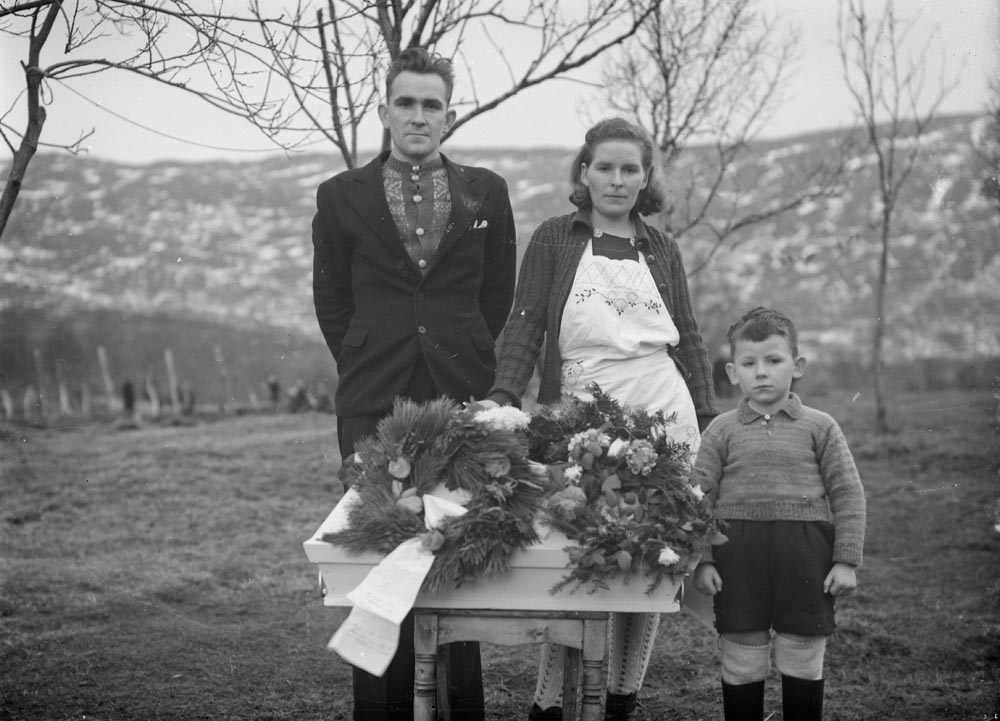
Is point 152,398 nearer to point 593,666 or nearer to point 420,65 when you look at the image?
point 420,65

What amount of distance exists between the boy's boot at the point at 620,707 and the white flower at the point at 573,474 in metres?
1.20

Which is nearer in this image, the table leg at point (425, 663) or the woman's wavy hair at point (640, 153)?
the table leg at point (425, 663)

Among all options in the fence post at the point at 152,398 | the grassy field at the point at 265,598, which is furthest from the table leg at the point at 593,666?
the fence post at the point at 152,398

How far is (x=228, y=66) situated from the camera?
4109 millimetres

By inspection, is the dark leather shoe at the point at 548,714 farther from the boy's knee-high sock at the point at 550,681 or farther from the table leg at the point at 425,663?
the table leg at the point at 425,663

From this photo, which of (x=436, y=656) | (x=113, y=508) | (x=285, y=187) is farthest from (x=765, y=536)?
(x=285, y=187)

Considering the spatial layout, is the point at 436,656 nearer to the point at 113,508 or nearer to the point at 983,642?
the point at 983,642

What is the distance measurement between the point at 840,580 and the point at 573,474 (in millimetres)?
858

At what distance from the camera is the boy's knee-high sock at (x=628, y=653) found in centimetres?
363

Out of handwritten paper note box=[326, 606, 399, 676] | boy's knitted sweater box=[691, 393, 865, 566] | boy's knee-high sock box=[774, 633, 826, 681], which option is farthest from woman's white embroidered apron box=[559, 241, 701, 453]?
handwritten paper note box=[326, 606, 399, 676]

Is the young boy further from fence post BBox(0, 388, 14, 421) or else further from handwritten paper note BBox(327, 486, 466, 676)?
fence post BBox(0, 388, 14, 421)

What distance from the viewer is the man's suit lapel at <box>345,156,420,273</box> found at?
11.1 feet

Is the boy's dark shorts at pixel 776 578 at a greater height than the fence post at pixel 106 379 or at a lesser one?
greater

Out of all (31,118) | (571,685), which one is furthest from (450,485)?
(31,118)
